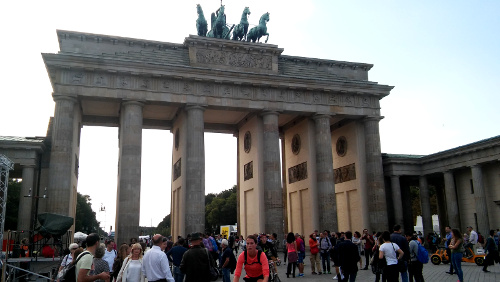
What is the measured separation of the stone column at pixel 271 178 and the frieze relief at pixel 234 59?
3.99 meters

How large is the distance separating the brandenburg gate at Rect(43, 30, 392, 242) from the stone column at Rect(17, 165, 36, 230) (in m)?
1.18

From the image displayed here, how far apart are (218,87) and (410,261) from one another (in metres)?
22.9

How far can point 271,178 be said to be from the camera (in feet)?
107

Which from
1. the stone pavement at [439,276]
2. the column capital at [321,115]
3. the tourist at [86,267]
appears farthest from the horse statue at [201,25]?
the tourist at [86,267]

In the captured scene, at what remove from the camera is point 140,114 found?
101ft

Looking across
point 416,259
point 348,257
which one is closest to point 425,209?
point 416,259

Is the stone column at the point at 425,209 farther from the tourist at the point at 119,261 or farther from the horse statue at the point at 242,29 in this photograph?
the tourist at the point at 119,261

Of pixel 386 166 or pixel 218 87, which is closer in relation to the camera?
pixel 218 87

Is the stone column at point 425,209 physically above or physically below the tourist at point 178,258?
above

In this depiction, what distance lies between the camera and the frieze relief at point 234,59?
3297 cm

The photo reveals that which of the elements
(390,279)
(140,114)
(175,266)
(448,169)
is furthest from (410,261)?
(448,169)

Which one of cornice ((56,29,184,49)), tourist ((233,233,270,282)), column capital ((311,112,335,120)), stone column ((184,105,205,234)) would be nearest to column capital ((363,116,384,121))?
column capital ((311,112,335,120))

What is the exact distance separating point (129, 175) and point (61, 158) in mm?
4411

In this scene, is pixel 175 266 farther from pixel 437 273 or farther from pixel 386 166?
pixel 386 166
